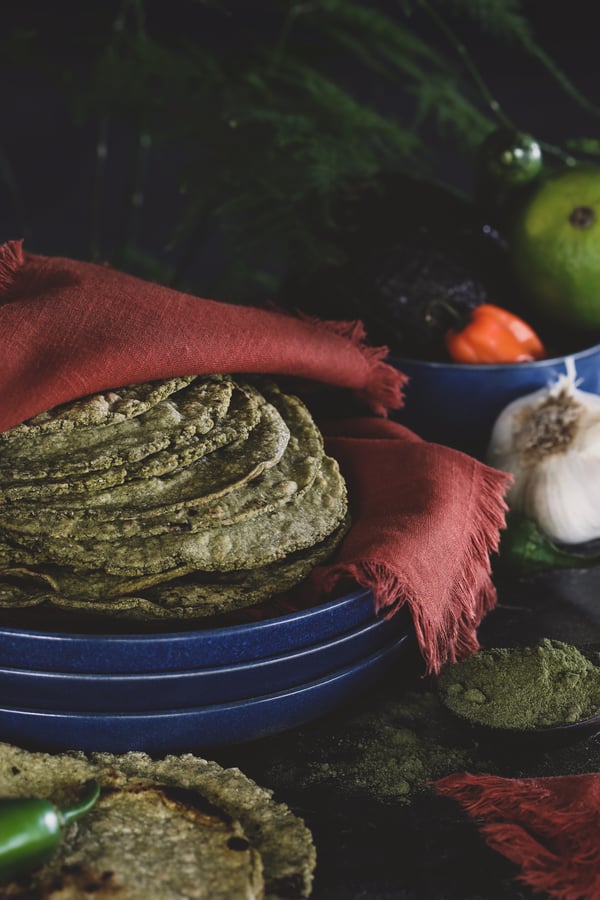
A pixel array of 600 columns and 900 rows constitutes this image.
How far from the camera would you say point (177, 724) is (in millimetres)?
1248

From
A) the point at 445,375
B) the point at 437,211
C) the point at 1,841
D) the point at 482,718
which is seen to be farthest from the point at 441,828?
the point at 437,211

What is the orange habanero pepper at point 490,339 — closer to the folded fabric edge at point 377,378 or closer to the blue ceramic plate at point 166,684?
the folded fabric edge at point 377,378

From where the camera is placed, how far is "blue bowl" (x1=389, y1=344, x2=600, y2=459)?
1946 mm

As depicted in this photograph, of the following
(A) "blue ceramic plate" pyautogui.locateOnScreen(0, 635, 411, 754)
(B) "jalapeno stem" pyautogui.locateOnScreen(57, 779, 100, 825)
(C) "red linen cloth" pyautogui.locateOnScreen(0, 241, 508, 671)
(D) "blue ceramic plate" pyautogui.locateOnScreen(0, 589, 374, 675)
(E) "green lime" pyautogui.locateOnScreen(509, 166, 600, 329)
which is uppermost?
(E) "green lime" pyautogui.locateOnScreen(509, 166, 600, 329)

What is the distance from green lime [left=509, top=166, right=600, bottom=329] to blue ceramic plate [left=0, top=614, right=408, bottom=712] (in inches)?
42.4

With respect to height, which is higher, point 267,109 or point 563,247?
point 563,247

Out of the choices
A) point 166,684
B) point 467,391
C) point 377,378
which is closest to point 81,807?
point 166,684

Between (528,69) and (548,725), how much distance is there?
4082 millimetres

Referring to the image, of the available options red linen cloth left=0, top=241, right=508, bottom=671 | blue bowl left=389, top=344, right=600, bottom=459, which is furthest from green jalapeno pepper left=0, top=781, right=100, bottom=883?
blue bowl left=389, top=344, right=600, bottom=459

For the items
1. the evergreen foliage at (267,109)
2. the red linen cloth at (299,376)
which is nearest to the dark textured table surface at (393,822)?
the red linen cloth at (299,376)

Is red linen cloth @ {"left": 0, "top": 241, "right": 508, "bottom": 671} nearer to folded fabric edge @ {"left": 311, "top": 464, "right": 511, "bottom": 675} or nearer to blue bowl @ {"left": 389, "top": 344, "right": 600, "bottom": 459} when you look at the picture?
folded fabric edge @ {"left": 311, "top": 464, "right": 511, "bottom": 675}

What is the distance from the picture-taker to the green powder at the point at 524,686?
134 cm

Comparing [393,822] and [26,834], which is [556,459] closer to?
[393,822]

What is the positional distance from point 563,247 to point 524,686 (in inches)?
40.8
